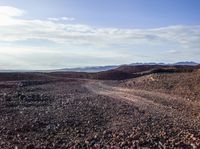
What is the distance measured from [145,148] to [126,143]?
72 cm

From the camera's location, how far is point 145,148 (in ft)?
45.0

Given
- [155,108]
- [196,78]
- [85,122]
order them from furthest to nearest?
[196,78]
[155,108]
[85,122]

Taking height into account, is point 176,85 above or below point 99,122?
above

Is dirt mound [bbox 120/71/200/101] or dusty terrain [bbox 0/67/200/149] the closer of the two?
dusty terrain [bbox 0/67/200/149]

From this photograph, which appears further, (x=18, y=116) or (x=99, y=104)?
(x=99, y=104)

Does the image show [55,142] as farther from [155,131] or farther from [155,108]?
[155,108]

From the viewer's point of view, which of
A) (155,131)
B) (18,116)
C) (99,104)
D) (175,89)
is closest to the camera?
(155,131)

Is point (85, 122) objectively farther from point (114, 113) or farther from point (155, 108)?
point (155, 108)

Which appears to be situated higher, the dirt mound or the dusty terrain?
the dirt mound

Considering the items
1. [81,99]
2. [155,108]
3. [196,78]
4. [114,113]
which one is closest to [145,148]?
[114,113]

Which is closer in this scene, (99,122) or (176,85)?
(99,122)

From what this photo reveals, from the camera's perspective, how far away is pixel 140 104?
2541cm

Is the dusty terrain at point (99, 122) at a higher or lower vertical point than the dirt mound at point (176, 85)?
lower

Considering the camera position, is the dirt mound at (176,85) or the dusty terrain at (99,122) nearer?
the dusty terrain at (99,122)
